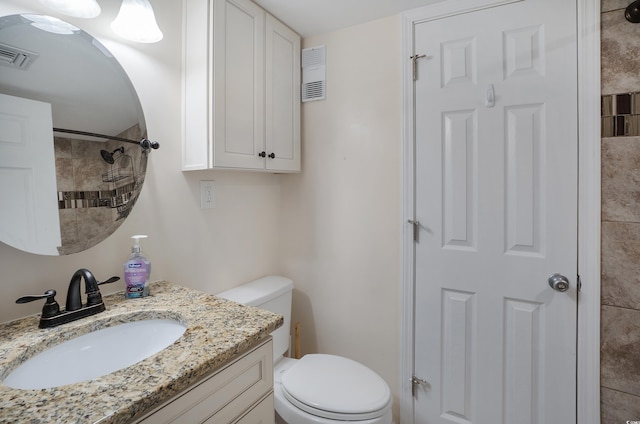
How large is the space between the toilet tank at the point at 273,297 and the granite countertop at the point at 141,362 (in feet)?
1.31

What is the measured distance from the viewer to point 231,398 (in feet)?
2.59

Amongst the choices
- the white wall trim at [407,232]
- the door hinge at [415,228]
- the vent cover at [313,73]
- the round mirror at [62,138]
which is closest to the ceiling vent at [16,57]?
the round mirror at [62,138]

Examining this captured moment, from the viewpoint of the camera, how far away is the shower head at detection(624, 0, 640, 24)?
44.1 inches

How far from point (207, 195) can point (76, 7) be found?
2.58 ft

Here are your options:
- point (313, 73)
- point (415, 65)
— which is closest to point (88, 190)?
point (313, 73)

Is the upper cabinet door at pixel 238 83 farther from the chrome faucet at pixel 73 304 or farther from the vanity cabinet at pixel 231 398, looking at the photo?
the vanity cabinet at pixel 231 398

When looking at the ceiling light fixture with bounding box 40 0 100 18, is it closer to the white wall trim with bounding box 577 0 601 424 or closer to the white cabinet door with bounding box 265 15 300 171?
the white cabinet door with bounding box 265 15 300 171

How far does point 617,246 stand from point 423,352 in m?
0.92

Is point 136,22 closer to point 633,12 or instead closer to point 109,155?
point 109,155

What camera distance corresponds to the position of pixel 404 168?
157 centimetres

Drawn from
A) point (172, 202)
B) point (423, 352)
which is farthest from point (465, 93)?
point (172, 202)

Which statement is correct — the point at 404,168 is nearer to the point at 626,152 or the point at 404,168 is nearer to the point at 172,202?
the point at 626,152

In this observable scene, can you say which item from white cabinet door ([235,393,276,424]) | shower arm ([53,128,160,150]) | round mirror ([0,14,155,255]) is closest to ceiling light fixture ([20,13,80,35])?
round mirror ([0,14,155,255])

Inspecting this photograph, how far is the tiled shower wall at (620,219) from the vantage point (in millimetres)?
1178
